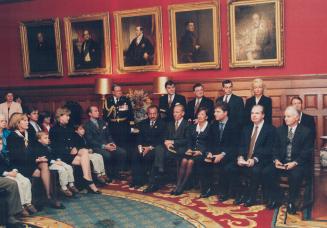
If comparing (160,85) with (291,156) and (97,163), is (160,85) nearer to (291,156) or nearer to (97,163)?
(97,163)

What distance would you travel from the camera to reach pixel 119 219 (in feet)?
16.5

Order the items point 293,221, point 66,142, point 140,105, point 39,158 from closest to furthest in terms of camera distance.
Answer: point 293,221, point 39,158, point 66,142, point 140,105

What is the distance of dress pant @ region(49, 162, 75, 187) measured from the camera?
239 inches

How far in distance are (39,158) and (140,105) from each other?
2.89 meters

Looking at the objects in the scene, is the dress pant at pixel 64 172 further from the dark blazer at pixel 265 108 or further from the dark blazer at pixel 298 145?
the dark blazer at pixel 298 145

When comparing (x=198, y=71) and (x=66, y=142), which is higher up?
(x=198, y=71)

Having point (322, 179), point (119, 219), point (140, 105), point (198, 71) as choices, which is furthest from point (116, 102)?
point (322, 179)

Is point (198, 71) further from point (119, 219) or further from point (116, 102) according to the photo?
point (119, 219)

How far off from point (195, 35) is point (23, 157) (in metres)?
4.51

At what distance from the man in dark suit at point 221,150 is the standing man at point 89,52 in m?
4.11

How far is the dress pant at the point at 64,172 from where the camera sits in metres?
6.07

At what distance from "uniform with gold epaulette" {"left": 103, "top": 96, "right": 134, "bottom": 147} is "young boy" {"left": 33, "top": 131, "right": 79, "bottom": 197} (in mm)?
1593

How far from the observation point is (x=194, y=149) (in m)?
6.39

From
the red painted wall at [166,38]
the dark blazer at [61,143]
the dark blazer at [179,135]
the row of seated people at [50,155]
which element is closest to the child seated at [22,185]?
the row of seated people at [50,155]
